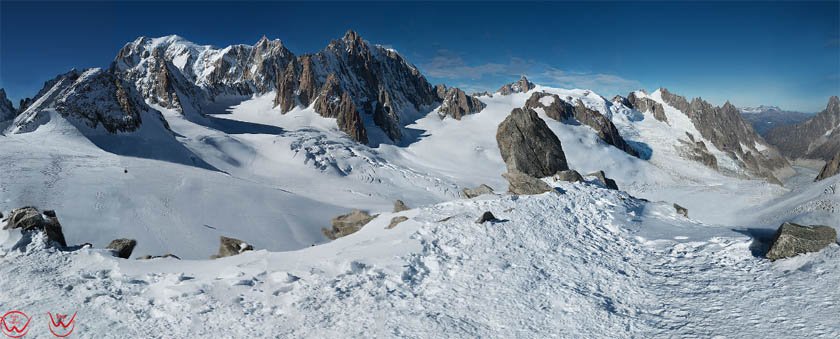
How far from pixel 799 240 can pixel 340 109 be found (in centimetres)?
10487

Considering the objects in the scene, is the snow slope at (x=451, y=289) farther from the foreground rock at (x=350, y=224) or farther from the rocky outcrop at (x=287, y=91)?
the rocky outcrop at (x=287, y=91)

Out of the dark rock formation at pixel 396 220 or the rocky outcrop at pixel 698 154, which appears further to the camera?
the rocky outcrop at pixel 698 154

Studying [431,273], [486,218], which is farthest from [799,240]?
[431,273]

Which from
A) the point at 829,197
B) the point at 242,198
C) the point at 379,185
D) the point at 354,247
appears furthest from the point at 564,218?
the point at 379,185

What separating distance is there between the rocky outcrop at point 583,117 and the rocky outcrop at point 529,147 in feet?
342

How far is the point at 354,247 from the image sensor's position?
52.5 feet

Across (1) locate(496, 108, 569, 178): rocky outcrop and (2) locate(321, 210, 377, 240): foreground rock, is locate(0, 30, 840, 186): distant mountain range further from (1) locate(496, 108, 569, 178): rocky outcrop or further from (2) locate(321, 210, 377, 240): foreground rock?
(1) locate(496, 108, 569, 178): rocky outcrop

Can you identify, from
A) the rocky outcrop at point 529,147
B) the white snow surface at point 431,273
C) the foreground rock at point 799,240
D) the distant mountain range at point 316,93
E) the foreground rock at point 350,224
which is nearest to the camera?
the white snow surface at point 431,273

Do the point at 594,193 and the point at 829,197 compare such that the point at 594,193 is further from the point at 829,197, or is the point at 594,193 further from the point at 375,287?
the point at 375,287

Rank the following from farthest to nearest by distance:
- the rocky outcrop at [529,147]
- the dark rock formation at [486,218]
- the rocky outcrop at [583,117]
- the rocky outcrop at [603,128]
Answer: the rocky outcrop at [583,117]
the rocky outcrop at [603,128]
the rocky outcrop at [529,147]
the dark rock formation at [486,218]

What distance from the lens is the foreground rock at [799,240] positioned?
12.8 m

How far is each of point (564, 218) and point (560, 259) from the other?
4888mm

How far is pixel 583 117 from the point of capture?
149 metres

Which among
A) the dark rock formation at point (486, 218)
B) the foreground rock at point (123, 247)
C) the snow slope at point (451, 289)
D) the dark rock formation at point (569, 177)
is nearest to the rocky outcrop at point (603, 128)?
the dark rock formation at point (569, 177)
